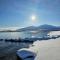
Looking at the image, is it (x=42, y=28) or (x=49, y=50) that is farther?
(x=42, y=28)

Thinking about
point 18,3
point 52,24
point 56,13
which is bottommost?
point 52,24

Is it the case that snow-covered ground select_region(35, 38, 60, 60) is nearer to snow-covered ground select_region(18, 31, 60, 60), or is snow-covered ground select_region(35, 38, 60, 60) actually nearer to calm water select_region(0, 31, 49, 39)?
snow-covered ground select_region(18, 31, 60, 60)

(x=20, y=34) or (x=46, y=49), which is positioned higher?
(x=20, y=34)

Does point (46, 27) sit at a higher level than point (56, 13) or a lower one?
lower

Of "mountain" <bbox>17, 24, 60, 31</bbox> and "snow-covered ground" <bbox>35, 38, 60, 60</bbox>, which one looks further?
A: "mountain" <bbox>17, 24, 60, 31</bbox>

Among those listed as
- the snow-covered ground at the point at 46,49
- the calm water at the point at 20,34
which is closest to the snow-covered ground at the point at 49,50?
the snow-covered ground at the point at 46,49

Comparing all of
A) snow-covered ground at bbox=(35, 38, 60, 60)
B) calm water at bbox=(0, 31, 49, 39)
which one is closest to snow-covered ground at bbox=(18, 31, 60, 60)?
snow-covered ground at bbox=(35, 38, 60, 60)

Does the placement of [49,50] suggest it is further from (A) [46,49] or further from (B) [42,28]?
(B) [42,28]

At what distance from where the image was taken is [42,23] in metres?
2.05

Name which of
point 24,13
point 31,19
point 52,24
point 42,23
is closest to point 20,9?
point 24,13

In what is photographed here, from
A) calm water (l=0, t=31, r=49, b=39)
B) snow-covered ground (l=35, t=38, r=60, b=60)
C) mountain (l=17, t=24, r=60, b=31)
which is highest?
mountain (l=17, t=24, r=60, b=31)

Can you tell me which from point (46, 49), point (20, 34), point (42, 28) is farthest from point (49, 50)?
point (20, 34)

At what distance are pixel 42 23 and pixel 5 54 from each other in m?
0.68

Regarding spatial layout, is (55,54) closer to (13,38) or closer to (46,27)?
(46,27)
